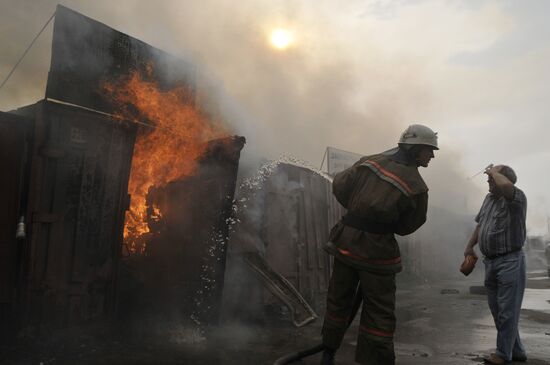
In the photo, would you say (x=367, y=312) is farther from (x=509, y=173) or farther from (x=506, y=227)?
(x=509, y=173)

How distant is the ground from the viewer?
144 inches

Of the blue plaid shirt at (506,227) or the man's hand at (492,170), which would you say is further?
the man's hand at (492,170)

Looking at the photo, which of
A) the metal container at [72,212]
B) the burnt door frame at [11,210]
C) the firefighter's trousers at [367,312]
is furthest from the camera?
the metal container at [72,212]

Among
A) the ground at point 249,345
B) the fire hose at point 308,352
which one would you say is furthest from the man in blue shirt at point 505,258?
the fire hose at point 308,352

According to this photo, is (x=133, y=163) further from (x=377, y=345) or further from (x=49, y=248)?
(x=377, y=345)

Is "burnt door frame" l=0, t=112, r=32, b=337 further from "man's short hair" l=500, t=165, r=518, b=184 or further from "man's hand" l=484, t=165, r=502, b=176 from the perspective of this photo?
"man's short hair" l=500, t=165, r=518, b=184

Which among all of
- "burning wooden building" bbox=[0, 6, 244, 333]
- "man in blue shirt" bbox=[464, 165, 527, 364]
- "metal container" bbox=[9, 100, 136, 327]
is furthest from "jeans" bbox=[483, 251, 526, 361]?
"metal container" bbox=[9, 100, 136, 327]

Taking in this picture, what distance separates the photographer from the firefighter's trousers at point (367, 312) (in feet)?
10.2

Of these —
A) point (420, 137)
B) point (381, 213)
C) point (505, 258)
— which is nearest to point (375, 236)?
point (381, 213)

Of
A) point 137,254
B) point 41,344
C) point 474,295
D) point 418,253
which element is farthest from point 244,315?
point 418,253

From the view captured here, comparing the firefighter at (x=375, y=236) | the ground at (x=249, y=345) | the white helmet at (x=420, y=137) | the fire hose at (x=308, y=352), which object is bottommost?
the ground at (x=249, y=345)

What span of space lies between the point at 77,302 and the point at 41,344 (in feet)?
1.53

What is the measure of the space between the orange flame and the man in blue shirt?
3246 millimetres

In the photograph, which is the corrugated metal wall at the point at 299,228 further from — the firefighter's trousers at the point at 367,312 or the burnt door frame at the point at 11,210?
the burnt door frame at the point at 11,210
